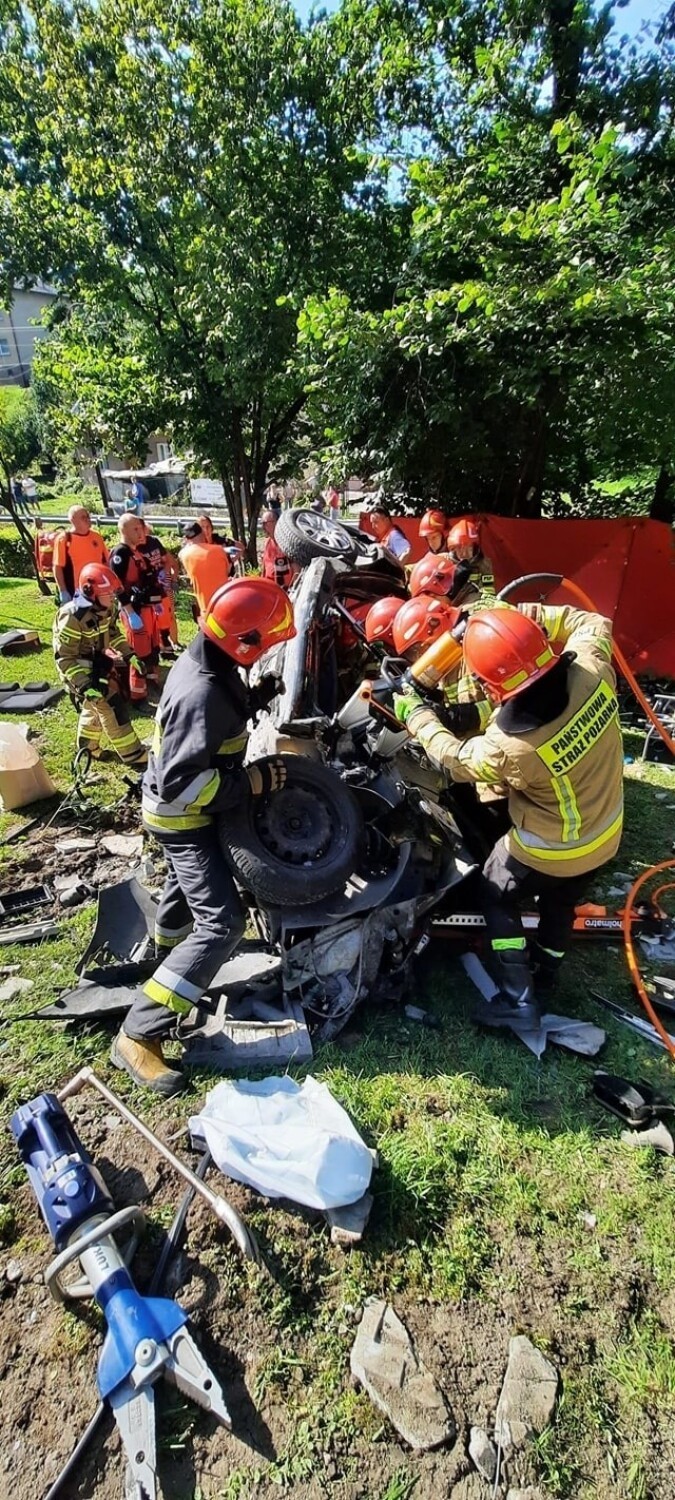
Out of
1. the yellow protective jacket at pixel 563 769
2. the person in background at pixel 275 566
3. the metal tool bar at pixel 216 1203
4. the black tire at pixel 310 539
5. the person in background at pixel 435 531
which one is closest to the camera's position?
the metal tool bar at pixel 216 1203

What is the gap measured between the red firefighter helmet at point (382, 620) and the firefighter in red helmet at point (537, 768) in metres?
0.82

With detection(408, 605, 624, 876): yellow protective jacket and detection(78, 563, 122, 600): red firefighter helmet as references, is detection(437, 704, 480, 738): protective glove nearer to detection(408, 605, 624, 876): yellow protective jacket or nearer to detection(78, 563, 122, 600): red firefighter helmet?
detection(408, 605, 624, 876): yellow protective jacket

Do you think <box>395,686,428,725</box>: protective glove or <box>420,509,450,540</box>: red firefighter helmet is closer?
<box>395,686,428,725</box>: protective glove

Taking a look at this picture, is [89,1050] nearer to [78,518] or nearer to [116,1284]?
[116,1284]

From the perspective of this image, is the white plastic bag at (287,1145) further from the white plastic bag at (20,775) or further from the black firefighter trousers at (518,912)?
the white plastic bag at (20,775)

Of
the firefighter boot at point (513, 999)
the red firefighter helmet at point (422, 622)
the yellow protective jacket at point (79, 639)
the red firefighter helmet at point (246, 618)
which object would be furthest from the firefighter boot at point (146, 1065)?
the yellow protective jacket at point (79, 639)

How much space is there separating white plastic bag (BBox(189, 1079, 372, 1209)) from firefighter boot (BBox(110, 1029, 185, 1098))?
23 centimetres

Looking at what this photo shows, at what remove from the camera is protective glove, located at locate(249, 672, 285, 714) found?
11.7 ft

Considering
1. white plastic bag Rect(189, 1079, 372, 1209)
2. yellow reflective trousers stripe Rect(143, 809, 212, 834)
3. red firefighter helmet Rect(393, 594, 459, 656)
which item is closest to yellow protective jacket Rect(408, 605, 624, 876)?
red firefighter helmet Rect(393, 594, 459, 656)

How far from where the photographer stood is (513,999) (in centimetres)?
318

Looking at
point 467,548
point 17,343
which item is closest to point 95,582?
point 467,548

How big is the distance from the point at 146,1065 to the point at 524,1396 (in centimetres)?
163

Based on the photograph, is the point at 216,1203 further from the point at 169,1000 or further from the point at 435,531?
the point at 435,531

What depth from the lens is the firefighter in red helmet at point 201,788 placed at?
265 cm
